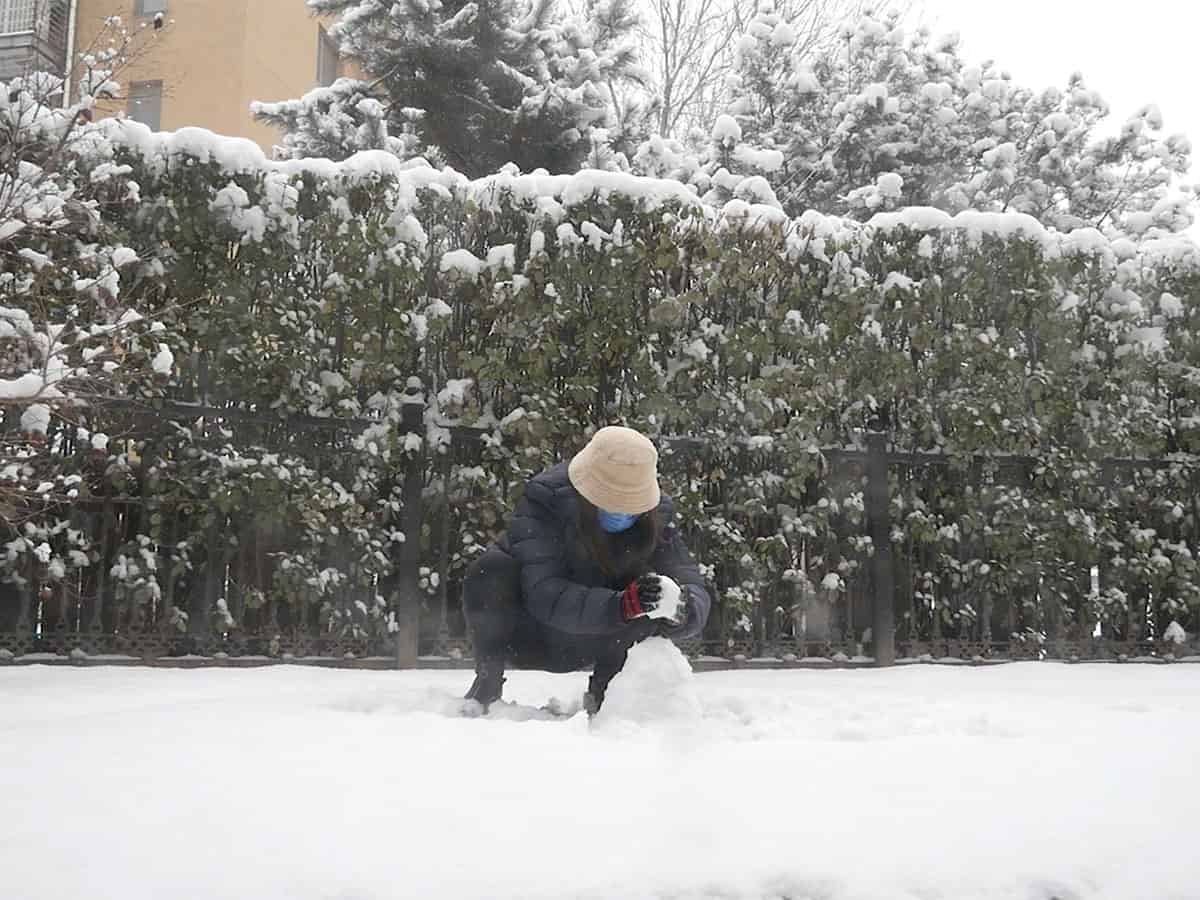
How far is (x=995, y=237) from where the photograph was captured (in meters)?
6.64

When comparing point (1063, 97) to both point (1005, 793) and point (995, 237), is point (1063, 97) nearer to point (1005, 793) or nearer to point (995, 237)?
point (995, 237)

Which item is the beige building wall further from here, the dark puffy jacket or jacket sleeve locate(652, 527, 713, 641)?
jacket sleeve locate(652, 527, 713, 641)

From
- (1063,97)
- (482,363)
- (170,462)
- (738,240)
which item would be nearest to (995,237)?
(738,240)

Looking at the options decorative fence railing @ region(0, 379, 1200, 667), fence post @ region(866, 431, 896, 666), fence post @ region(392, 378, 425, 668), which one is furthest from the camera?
fence post @ region(866, 431, 896, 666)

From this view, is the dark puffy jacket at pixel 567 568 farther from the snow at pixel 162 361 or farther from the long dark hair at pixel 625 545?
the snow at pixel 162 361

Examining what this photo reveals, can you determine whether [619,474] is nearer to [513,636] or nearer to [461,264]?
[513,636]

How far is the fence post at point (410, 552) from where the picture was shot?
5770mm

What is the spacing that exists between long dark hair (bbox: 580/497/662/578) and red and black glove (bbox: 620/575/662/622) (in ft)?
1.07

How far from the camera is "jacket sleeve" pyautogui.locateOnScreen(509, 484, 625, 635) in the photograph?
354 cm

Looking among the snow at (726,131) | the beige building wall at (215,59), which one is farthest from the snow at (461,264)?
the beige building wall at (215,59)

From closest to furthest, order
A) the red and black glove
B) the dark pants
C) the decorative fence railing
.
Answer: the red and black glove < the dark pants < the decorative fence railing

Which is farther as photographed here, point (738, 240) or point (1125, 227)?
point (1125, 227)

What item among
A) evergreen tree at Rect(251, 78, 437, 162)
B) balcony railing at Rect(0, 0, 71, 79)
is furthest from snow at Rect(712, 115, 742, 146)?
balcony railing at Rect(0, 0, 71, 79)

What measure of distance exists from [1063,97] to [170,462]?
1138cm
